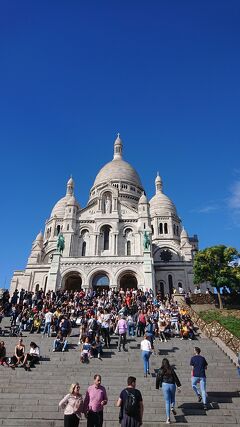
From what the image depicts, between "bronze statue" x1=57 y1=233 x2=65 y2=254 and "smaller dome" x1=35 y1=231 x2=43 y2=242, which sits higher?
"smaller dome" x1=35 y1=231 x2=43 y2=242

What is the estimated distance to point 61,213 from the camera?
57.2m

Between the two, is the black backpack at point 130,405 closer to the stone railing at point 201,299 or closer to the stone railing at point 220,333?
the stone railing at point 220,333

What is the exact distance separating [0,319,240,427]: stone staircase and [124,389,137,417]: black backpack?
273cm

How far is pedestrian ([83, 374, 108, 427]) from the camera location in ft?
22.4

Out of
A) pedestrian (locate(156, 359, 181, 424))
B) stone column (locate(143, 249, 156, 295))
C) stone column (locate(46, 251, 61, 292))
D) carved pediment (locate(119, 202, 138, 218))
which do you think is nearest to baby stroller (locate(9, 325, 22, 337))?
pedestrian (locate(156, 359, 181, 424))

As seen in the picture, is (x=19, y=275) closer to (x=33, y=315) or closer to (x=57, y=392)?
(x=33, y=315)

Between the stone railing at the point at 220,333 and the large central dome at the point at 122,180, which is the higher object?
the large central dome at the point at 122,180

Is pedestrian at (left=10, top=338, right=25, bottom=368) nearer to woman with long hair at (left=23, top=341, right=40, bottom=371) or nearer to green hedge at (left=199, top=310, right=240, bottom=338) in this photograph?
woman with long hair at (left=23, top=341, right=40, bottom=371)

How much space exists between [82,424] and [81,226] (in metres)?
37.4

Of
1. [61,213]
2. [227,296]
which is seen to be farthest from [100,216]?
[227,296]

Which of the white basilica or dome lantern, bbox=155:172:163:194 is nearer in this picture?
the white basilica

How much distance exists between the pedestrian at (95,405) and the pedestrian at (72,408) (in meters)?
0.18

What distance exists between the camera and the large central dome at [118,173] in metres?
60.8

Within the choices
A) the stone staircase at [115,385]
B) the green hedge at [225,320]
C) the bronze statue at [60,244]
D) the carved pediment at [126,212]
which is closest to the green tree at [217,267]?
the green hedge at [225,320]
